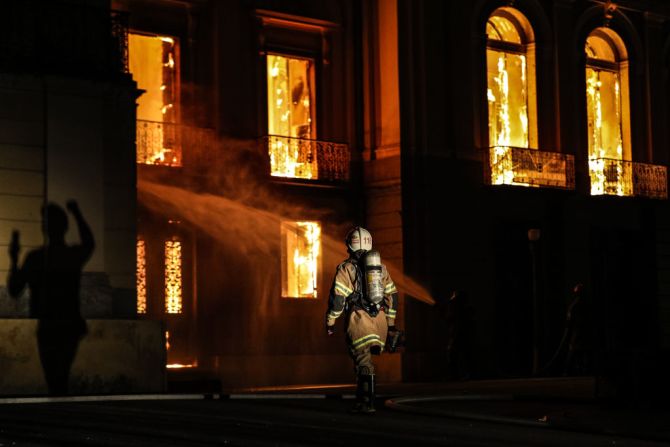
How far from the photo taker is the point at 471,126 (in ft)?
98.6

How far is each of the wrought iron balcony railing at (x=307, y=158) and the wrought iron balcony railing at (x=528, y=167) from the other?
301cm

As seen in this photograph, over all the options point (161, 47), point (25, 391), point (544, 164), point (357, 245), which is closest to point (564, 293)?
point (544, 164)

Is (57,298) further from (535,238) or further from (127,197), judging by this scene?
(535,238)

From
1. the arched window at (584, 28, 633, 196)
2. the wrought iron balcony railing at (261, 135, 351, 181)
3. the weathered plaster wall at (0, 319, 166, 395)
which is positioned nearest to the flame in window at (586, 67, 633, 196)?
the arched window at (584, 28, 633, 196)

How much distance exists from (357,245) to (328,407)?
1.99 m

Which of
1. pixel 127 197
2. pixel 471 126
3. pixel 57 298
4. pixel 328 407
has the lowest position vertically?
pixel 328 407

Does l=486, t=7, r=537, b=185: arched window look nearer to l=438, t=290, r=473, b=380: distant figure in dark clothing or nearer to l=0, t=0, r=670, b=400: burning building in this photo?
l=0, t=0, r=670, b=400: burning building

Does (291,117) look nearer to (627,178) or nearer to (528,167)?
(528,167)

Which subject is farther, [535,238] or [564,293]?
[564,293]

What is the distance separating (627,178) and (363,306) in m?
20.0

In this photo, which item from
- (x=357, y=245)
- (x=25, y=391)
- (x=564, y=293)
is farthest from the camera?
(x=564, y=293)

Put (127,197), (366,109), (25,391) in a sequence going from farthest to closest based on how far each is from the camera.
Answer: (366,109), (127,197), (25,391)

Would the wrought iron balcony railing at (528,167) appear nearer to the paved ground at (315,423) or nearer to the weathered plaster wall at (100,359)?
the weathered plaster wall at (100,359)

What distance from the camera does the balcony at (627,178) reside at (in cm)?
3272
